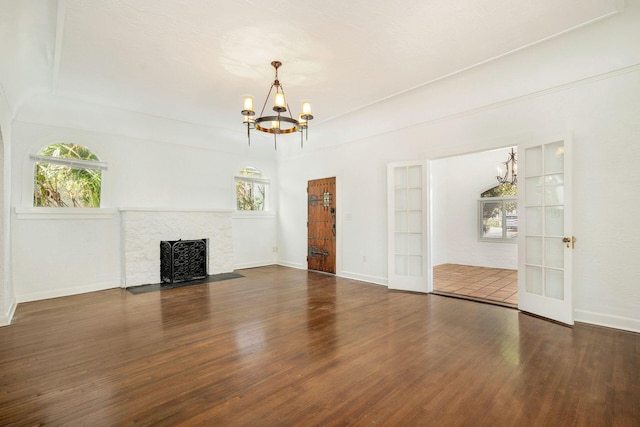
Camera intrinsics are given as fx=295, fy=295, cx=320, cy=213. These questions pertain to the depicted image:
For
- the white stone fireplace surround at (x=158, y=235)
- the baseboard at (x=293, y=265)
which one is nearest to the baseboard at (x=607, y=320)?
the baseboard at (x=293, y=265)

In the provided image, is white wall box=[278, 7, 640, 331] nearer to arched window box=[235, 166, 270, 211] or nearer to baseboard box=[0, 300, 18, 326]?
arched window box=[235, 166, 270, 211]

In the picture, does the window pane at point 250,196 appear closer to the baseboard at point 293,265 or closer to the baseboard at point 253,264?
the baseboard at point 253,264

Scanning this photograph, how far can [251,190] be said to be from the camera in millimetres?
7555

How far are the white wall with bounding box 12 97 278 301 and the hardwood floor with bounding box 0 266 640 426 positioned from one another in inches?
31.9

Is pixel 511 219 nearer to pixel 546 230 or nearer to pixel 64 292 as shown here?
pixel 546 230

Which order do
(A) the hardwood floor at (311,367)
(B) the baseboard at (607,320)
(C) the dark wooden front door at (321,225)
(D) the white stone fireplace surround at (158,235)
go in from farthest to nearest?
1. (C) the dark wooden front door at (321,225)
2. (D) the white stone fireplace surround at (158,235)
3. (B) the baseboard at (607,320)
4. (A) the hardwood floor at (311,367)

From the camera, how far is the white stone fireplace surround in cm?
536

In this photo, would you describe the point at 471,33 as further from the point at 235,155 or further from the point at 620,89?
the point at 235,155

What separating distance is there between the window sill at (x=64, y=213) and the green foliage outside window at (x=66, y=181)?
16cm

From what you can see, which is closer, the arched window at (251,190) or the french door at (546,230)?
the french door at (546,230)

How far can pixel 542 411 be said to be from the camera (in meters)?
1.88

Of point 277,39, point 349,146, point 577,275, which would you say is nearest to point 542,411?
point 577,275

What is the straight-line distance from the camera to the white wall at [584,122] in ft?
10.3

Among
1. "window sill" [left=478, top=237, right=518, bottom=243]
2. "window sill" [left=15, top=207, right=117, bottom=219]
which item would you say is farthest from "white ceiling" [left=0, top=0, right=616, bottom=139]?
"window sill" [left=478, top=237, right=518, bottom=243]
